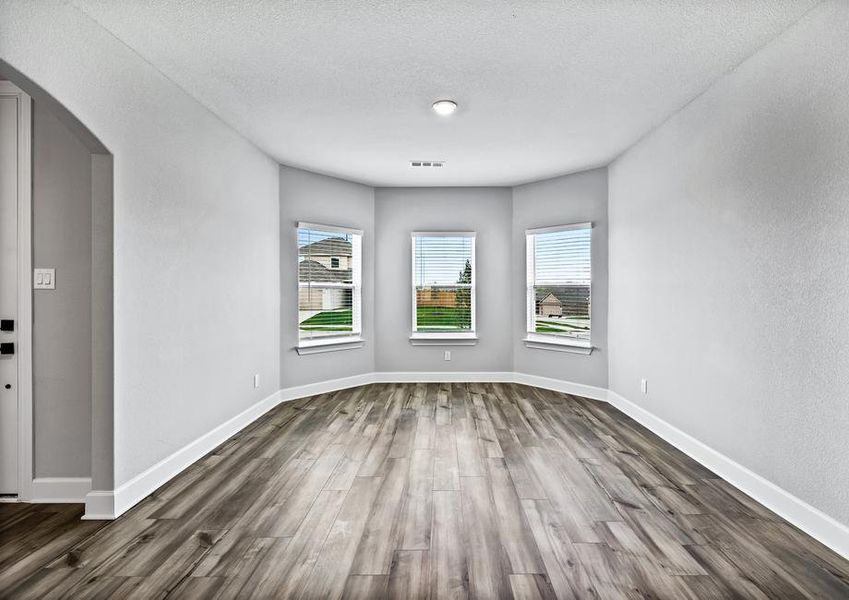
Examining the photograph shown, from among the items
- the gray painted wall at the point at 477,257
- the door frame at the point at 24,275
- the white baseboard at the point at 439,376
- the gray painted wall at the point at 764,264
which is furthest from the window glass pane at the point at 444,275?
the door frame at the point at 24,275

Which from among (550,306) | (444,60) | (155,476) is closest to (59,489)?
(155,476)

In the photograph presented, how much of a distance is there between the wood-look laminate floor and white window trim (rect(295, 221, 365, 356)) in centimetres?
173

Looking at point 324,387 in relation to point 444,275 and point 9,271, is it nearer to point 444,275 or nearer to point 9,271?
point 444,275

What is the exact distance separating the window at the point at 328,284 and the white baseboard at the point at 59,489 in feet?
8.65

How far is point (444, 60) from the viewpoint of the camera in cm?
267

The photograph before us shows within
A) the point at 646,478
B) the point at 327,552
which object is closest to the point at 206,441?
the point at 327,552

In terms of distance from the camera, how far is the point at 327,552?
6.75 feet

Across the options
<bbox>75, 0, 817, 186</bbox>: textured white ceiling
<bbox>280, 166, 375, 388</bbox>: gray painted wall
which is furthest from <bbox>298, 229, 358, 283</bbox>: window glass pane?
<bbox>75, 0, 817, 186</bbox>: textured white ceiling

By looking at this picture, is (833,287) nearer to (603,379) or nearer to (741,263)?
(741,263)

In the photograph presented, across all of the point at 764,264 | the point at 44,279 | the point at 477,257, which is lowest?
the point at 44,279

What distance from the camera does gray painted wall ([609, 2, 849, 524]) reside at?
2127 millimetres

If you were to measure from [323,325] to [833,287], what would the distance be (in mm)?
4643

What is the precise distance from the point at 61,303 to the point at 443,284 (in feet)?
13.6

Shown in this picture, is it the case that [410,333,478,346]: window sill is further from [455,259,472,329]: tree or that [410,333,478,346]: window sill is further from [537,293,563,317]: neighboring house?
[537,293,563,317]: neighboring house
